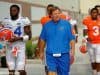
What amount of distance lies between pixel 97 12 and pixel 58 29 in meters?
3.00

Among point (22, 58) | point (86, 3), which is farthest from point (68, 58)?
point (86, 3)

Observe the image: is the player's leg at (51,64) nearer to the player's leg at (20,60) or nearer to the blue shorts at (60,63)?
the blue shorts at (60,63)

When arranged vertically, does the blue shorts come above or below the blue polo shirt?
below

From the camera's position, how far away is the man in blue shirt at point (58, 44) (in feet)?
31.6

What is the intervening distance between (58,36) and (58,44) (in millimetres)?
157

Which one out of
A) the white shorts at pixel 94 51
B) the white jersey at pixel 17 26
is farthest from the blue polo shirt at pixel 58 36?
the white shorts at pixel 94 51

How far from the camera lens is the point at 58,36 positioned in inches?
379

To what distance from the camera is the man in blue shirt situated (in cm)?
963

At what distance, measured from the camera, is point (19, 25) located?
432 inches

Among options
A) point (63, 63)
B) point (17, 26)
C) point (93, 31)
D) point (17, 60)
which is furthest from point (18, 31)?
point (93, 31)

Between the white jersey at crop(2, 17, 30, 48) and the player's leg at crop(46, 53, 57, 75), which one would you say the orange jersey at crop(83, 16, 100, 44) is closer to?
the white jersey at crop(2, 17, 30, 48)

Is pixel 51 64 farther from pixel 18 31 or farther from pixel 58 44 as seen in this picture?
pixel 18 31

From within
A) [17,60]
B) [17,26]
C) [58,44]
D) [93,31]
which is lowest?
[17,60]

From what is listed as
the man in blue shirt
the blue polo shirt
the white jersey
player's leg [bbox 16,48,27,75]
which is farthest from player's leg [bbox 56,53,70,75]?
the white jersey
